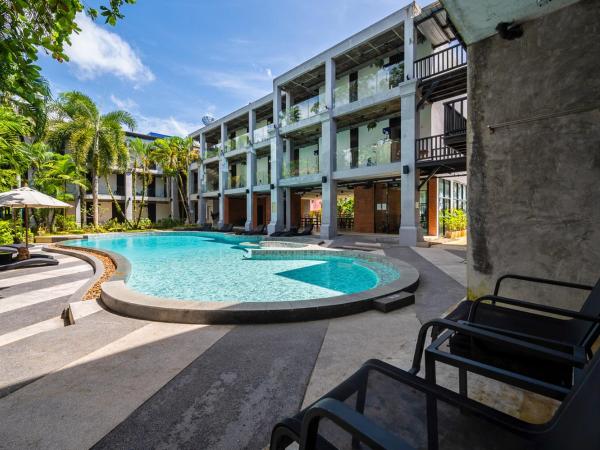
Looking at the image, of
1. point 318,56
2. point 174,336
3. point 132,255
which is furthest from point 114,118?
point 174,336

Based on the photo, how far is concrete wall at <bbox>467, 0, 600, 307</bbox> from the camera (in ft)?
8.98

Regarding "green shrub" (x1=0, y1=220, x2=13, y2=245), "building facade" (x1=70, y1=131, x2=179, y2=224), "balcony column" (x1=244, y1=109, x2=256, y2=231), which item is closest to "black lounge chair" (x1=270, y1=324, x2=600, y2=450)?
"green shrub" (x1=0, y1=220, x2=13, y2=245)

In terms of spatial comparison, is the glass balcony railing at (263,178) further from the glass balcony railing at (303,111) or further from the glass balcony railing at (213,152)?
the glass balcony railing at (213,152)

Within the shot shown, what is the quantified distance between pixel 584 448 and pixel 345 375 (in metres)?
1.99

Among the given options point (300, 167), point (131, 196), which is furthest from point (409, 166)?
point (131, 196)

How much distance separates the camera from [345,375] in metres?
2.68

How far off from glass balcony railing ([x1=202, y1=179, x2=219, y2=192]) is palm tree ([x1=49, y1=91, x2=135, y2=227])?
821 cm

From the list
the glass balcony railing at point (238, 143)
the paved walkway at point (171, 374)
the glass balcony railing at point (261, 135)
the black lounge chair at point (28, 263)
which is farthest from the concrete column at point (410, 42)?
the black lounge chair at point (28, 263)

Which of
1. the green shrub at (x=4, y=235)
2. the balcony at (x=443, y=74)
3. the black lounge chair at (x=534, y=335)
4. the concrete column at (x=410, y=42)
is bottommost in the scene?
the black lounge chair at (x=534, y=335)

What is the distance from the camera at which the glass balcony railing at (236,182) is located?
24.6 meters

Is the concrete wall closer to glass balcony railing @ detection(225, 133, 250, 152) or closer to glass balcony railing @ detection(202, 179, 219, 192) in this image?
glass balcony railing @ detection(225, 133, 250, 152)

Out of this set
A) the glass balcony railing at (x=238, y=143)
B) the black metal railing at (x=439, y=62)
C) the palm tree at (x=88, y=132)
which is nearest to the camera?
the black metal railing at (x=439, y=62)

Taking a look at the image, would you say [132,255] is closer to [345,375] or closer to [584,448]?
[345,375]

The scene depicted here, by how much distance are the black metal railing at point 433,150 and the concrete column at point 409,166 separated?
0.40m
